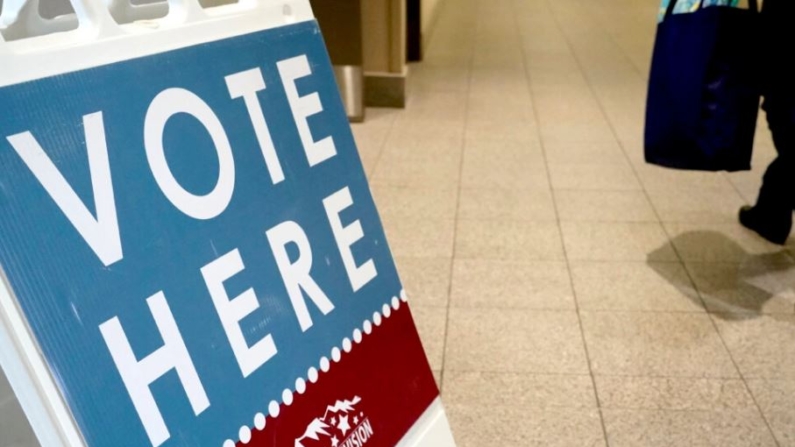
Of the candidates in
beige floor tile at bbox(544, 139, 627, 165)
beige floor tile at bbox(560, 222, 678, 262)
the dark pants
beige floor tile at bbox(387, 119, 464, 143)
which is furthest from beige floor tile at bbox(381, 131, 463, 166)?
the dark pants

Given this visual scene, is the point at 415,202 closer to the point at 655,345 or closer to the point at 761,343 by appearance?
the point at 655,345

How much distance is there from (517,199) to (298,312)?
2.12 metres

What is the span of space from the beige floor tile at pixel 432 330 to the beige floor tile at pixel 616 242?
605mm

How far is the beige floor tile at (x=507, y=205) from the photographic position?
2684 millimetres

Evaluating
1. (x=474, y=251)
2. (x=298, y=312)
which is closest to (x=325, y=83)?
(x=298, y=312)

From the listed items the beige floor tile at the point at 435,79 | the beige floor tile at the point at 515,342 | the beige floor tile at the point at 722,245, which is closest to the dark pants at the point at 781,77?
the beige floor tile at the point at 722,245

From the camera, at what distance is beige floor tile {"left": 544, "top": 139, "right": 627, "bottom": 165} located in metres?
3.24

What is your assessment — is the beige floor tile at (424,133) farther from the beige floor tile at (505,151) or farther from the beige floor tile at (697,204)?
the beige floor tile at (697,204)

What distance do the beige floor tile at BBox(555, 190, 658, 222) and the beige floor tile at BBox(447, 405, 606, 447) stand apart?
1.14 metres

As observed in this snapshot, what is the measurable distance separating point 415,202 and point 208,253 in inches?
83.0

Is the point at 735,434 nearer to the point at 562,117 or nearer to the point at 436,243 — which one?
the point at 436,243

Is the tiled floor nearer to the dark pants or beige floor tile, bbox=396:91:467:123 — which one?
beige floor tile, bbox=396:91:467:123

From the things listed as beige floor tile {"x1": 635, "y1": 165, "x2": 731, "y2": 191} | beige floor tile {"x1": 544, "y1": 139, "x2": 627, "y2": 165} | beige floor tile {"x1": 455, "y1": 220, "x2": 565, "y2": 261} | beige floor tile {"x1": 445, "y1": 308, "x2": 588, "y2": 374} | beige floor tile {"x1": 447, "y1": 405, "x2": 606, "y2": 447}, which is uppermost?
beige floor tile {"x1": 447, "y1": 405, "x2": 606, "y2": 447}

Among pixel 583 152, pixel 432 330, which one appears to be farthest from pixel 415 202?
pixel 583 152
